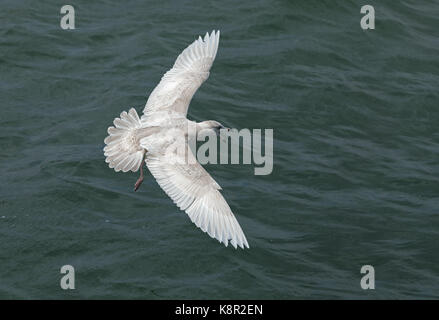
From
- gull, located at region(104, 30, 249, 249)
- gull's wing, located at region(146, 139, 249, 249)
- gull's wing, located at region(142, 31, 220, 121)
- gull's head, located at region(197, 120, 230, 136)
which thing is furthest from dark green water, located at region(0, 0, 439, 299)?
gull's head, located at region(197, 120, 230, 136)

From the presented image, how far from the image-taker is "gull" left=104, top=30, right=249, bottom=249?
29.0ft

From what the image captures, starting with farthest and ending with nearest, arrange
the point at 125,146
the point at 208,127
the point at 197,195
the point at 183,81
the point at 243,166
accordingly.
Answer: the point at 243,166 < the point at 183,81 < the point at 208,127 < the point at 125,146 < the point at 197,195

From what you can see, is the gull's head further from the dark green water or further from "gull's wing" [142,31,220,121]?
the dark green water

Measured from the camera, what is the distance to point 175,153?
9156 millimetres

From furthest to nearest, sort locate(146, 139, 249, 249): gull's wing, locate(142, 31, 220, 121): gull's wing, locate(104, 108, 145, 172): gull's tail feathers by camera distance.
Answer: locate(142, 31, 220, 121): gull's wing → locate(104, 108, 145, 172): gull's tail feathers → locate(146, 139, 249, 249): gull's wing

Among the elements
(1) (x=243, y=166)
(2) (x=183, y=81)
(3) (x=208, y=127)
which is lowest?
(3) (x=208, y=127)

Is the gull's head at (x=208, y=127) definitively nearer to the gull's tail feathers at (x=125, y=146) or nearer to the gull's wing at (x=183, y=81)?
the gull's wing at (x=183, y=81)

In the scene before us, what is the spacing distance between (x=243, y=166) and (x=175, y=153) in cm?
263

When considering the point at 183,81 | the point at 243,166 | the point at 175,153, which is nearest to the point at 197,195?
the point at 175,153

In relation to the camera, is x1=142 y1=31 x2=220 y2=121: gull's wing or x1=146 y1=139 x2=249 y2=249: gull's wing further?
x1=142 y1=31 x2=220 y2=121: gull's wing

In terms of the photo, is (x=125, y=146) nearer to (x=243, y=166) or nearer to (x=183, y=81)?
(x=183, y=81)
